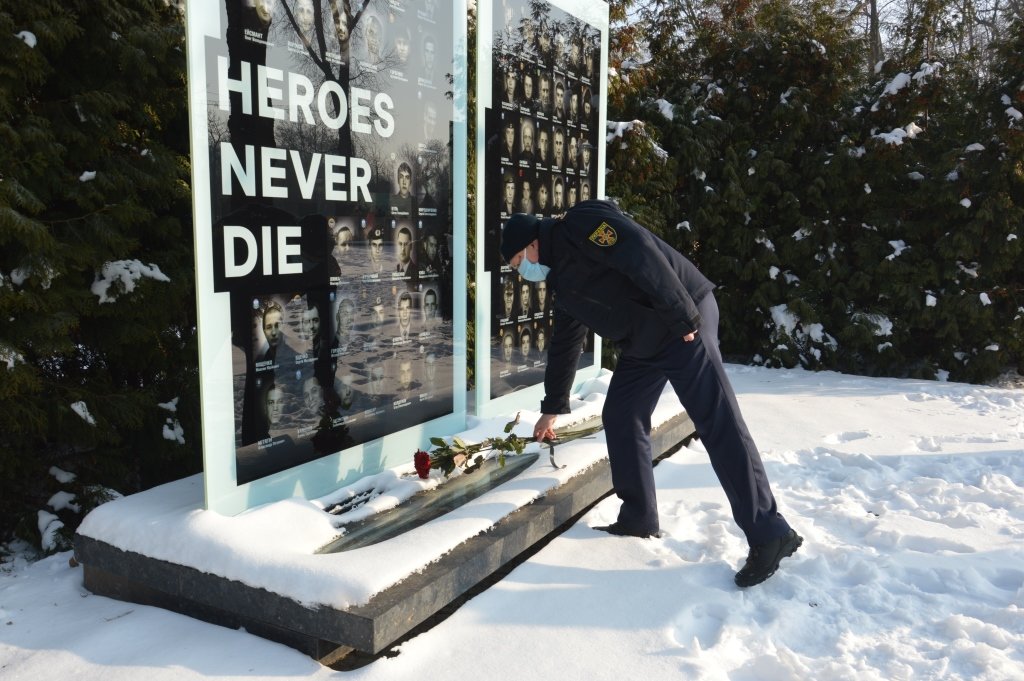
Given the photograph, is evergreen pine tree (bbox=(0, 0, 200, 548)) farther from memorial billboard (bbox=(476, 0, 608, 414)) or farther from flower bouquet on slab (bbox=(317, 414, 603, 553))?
Answer: memorial billboard (bbox=(476, 0, 608, 414))

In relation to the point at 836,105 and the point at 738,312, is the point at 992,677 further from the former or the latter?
the point at 836,105

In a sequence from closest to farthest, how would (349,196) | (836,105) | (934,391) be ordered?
(349,196) → (934,391) → (836,105)

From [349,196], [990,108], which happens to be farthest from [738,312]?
[349,196]

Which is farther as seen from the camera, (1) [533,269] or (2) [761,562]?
(1) [533,269]

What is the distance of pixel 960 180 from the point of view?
304 inches

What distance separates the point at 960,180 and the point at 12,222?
7.93 meters

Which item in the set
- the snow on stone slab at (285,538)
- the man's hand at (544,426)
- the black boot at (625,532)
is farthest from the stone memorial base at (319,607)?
the man's hand at (544,426)

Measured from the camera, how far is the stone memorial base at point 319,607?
2553mm

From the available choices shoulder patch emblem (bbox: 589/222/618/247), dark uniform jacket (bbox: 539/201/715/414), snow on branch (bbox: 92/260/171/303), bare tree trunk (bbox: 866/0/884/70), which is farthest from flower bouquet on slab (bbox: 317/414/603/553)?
bare tree trunk (bbox: 866/0/884/70)

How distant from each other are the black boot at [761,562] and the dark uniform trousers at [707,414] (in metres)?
0.03

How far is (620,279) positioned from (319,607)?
5.85ft

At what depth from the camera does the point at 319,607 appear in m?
2.58

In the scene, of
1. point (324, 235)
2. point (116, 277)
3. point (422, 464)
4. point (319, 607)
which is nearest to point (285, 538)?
point (319, 607)

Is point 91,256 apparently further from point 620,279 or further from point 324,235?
point 620,279
